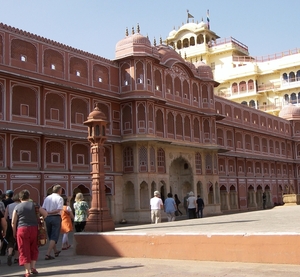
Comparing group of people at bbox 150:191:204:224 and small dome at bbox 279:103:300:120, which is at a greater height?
small dome at bbox 279:103:300:120

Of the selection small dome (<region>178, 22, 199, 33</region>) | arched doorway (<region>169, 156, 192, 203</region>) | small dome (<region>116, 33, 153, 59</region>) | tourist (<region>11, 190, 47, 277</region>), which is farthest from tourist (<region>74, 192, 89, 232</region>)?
small dome (<region>178, 22, 199, 33</region>)

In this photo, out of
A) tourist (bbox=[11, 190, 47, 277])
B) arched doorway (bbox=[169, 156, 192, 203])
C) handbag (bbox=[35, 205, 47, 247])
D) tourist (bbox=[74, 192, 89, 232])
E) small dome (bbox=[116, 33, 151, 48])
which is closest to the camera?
tourist (bbox=[11, 190, 47, 277])

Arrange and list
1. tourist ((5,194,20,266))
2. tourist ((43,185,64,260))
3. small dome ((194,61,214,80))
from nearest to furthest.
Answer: tourist ((5,194,20,266)), tourist ((43,185,64,260)), small dome ((194,61,214,80))

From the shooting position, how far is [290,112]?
A: 4853cm

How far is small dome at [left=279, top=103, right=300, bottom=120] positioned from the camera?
48.3 metres

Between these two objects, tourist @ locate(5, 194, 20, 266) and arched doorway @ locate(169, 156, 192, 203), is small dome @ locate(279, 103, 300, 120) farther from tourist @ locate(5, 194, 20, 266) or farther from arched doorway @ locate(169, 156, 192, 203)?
tourist @ locate(5, 194, 20, 266)

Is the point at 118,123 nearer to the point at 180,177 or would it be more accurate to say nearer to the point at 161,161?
the point at 161,161

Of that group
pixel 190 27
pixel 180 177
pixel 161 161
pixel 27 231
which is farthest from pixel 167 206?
pixel 190 27

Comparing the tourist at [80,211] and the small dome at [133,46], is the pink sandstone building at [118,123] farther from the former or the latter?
the tourist at [80,211]

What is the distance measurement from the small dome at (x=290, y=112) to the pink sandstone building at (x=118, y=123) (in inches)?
480

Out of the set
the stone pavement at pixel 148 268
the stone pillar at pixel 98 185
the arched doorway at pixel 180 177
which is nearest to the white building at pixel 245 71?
the arched doorway at pixel 180 177

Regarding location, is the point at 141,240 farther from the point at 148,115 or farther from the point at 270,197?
the point at 270,197

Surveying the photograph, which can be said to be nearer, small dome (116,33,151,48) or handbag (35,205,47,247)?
handbag (35,205,47,247)

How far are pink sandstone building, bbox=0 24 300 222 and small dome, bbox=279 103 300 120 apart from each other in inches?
480
